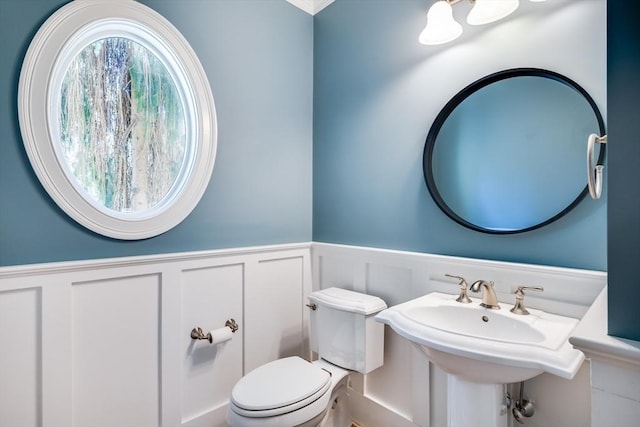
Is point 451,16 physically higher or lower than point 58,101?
higher

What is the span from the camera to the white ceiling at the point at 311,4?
200 cm

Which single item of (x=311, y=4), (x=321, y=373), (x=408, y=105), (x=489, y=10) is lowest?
(x=321, y=373)

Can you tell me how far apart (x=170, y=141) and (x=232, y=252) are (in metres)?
0.65

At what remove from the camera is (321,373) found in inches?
57.9

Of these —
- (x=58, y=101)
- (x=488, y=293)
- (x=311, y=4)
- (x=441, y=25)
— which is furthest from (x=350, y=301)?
(x=311, y=4)

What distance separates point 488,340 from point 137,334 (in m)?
1.41

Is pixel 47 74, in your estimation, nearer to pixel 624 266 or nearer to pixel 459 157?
pixel 459 157

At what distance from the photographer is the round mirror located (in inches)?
45.4

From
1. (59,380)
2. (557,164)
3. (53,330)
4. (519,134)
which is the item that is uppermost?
(519,134)

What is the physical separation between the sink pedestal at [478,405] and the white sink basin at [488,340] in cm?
8

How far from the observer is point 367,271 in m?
1.76

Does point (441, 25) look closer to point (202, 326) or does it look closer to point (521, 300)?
point (521, 300)

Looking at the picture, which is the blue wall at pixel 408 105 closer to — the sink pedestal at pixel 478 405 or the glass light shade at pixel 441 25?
the glass light shade at pixel 441 25

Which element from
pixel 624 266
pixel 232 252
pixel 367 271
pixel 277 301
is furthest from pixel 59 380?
pixel 624 266
